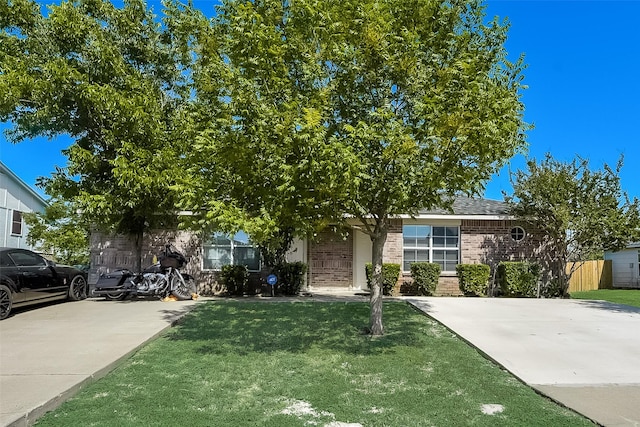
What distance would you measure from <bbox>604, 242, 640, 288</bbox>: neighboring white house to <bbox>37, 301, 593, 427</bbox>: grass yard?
834 inches

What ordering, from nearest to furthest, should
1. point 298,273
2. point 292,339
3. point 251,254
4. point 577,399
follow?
point 577,399
point 292,339
point 298,273
point 251,254

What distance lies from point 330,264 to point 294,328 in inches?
284

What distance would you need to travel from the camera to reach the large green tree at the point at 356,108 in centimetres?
620

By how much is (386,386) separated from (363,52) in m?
4.76

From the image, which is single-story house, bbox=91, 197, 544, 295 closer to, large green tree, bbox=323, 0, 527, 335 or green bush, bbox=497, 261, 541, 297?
green bush, bbox=497, 261, 541, 297

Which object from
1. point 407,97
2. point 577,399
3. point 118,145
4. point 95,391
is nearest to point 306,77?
point 407,97

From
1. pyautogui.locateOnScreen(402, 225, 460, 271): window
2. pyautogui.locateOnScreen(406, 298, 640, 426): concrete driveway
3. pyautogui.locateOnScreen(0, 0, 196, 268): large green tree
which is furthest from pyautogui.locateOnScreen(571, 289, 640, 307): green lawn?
pyautogui.locateOnScreen(0, 0, 196, 268): large green tree

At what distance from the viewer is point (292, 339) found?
8.09 meters

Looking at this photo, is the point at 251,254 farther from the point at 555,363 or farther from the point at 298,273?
the point at 555,363

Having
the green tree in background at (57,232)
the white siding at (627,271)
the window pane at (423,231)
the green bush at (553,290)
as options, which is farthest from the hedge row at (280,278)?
the white siding at (627,271)

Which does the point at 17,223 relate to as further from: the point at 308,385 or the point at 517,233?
the point at 517,233

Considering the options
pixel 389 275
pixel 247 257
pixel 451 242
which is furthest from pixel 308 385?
pixel 451 242

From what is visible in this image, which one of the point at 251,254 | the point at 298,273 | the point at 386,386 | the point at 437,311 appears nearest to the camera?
the point at 386,386

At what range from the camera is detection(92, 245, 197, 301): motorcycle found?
1338 centimetres
